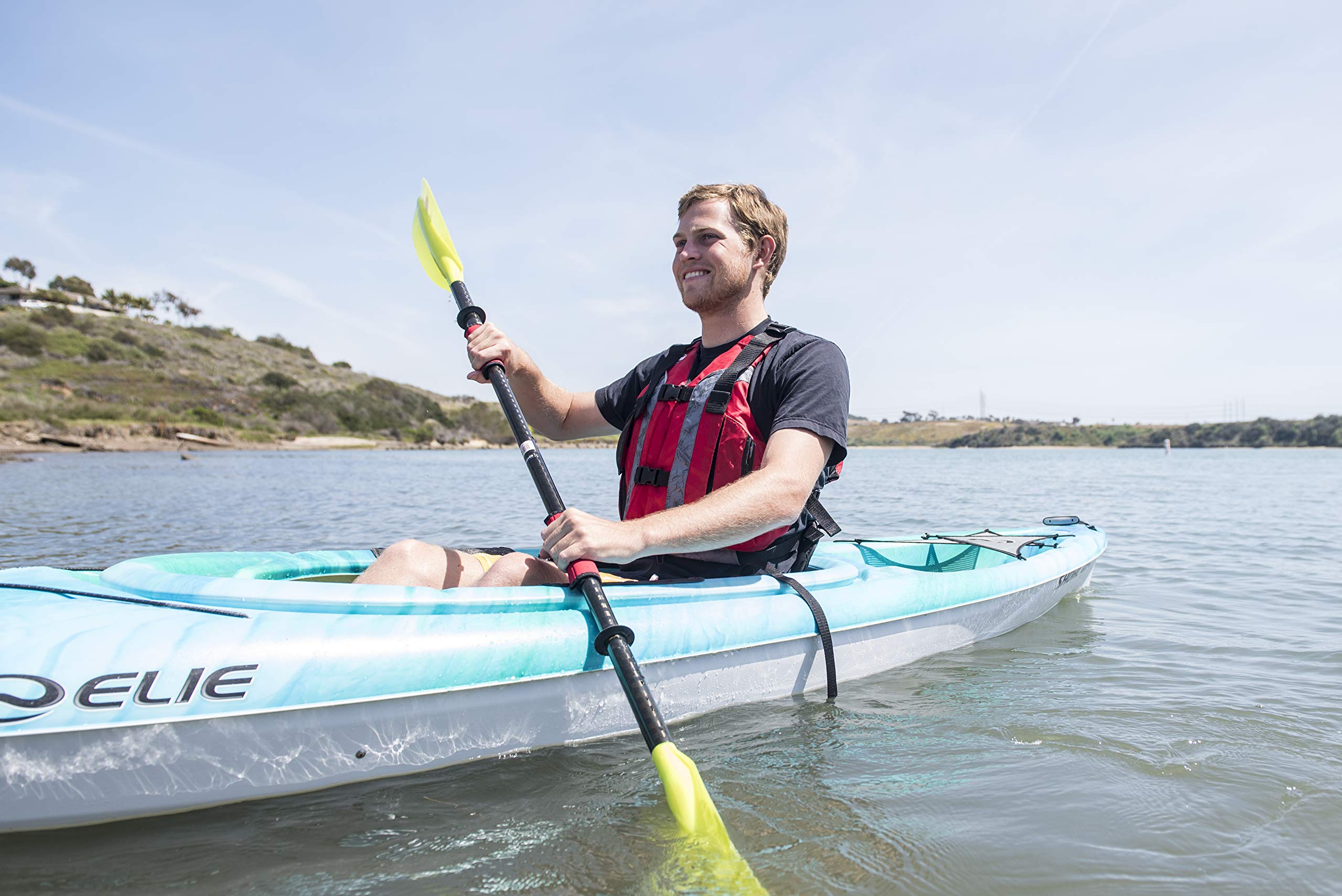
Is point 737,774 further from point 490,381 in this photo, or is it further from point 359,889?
point 490,381

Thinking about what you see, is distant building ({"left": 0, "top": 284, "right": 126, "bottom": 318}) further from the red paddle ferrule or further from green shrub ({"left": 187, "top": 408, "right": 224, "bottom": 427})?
the red paddle ferrule

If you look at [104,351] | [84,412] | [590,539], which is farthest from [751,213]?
[104,351]

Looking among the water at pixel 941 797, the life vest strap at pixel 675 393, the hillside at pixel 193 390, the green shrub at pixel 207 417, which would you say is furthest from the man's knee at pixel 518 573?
the green shrub at pixel 207 417

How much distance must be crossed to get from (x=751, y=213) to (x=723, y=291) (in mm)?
294

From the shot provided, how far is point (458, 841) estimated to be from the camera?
191cm

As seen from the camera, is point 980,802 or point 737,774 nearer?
point 980,802

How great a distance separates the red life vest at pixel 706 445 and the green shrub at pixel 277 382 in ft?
160

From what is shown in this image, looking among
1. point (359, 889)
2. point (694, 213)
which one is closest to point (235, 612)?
point (359, 889)

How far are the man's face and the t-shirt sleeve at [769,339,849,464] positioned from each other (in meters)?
0.33

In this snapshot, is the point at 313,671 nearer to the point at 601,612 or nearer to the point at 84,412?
the point at 601,612

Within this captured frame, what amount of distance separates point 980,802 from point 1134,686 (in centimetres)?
→ 151

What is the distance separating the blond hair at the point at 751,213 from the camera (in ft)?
8.86

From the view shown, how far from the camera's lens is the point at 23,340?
132ft

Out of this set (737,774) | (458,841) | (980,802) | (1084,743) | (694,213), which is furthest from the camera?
(694,213)
